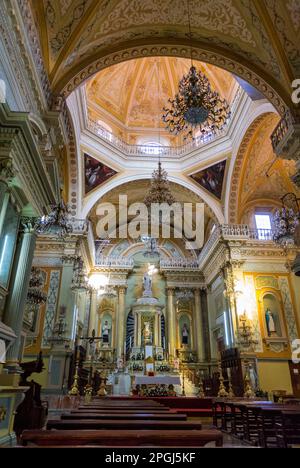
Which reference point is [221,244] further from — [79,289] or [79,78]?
[79,78]

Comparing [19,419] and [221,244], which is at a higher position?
[221,244]

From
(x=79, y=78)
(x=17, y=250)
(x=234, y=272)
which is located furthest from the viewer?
(x=234, y=272)

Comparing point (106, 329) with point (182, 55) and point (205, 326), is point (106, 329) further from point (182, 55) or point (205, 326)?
point (182, 55)

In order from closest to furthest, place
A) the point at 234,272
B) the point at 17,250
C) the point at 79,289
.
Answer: the point at 17,250 → the point at 79,289 → the point at 234,272

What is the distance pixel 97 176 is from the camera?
1453cm

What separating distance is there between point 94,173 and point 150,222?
21.1ft

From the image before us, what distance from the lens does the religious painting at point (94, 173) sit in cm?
1397

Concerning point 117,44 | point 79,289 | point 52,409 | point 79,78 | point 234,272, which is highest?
point 117,44

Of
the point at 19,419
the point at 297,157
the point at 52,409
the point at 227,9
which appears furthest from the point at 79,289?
the point at 227,9

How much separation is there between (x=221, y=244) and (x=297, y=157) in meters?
7.42

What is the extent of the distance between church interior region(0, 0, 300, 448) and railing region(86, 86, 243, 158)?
0.31 ft

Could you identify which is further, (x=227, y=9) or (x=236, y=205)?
(x=236, y=205)

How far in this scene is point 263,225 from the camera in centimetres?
1565

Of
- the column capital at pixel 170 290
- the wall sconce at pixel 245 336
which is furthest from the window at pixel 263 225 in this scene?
the column capital at pixel 170 290
